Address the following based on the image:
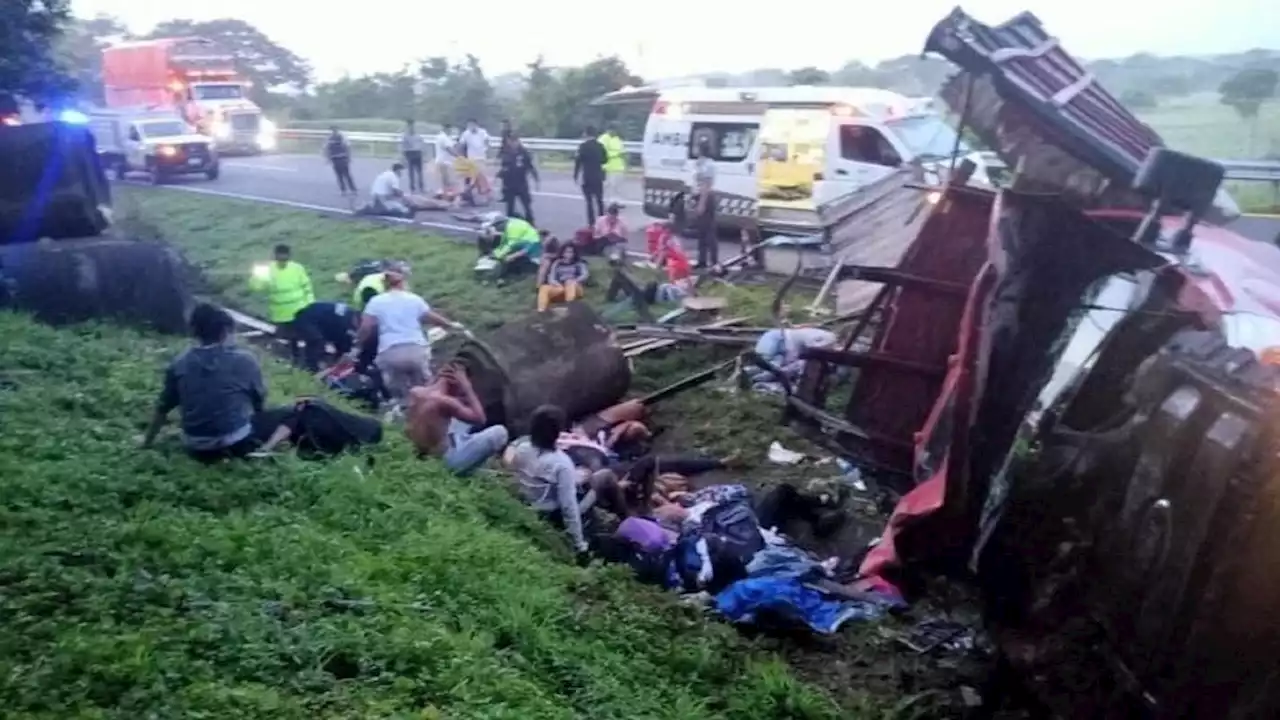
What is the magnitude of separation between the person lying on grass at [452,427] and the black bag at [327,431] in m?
0.50

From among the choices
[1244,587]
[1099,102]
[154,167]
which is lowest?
[154,167]

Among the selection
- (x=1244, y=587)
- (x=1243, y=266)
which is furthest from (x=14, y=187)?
(x=1244, y=587)

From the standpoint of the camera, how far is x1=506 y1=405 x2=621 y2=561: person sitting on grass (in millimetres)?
7098

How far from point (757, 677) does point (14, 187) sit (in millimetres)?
10790

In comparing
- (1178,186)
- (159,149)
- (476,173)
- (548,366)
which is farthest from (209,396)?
→ (159,149)

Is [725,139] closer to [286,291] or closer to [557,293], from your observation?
[557,293]

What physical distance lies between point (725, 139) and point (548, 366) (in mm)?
8364

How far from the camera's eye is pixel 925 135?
15164mm

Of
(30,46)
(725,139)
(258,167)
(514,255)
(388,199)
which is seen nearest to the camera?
(30,46)

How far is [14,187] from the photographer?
41.1 ft

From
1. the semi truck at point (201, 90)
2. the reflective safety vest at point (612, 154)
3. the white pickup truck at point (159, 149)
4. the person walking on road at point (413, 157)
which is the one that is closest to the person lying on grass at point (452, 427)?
the reflective safety vest at point (612, 154)

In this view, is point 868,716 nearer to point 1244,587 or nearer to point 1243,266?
point 1244,587

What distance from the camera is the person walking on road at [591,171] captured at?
17281 mm

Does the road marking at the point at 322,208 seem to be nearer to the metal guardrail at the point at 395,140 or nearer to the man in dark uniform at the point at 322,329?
the metal guardrail at the point at 395,140
